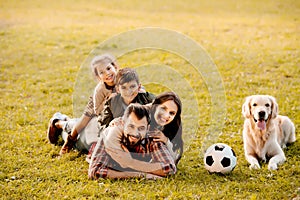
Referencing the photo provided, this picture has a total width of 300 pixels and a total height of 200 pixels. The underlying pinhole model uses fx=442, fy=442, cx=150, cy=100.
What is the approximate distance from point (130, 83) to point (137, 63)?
620 centimetres

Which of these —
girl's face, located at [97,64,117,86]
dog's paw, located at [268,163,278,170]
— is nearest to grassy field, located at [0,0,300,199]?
dog's paw, located at [268,163,278,170]

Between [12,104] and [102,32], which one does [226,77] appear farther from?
[102,32]

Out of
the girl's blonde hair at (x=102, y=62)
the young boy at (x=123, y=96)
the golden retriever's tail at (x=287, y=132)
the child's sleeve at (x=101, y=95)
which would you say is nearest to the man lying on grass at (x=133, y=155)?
the young boy at (x=123, y=96)

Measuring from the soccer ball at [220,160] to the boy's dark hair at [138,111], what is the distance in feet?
3.18

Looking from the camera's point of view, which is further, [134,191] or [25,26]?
[25,26]

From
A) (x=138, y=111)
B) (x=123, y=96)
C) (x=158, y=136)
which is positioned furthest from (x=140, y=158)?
(x=123, y=96)

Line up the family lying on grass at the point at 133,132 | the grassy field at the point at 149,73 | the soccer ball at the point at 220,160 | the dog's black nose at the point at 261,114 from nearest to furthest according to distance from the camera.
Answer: the grassy field at the point at 149,73 < the family lying on grass at the point at 133,132 < the soccer ball at the point at 220,160 < the dog's black nose at the point at 261,114

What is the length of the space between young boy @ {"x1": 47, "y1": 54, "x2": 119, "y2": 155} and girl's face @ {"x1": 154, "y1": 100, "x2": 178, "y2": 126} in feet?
2.79

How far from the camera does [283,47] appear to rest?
13.2 metres

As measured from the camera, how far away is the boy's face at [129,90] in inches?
224

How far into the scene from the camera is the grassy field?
5336 mm

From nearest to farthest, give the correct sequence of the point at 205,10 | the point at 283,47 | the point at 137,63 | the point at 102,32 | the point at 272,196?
the point at 272,196 < the point at 137,63 < the point at 283,47 < the point at 102,32 < the point at 205,10

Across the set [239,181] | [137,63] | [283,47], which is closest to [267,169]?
[239,181]

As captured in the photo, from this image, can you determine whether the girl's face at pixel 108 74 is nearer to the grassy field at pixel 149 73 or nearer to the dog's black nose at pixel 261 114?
the grassy field at pixel 149 73
